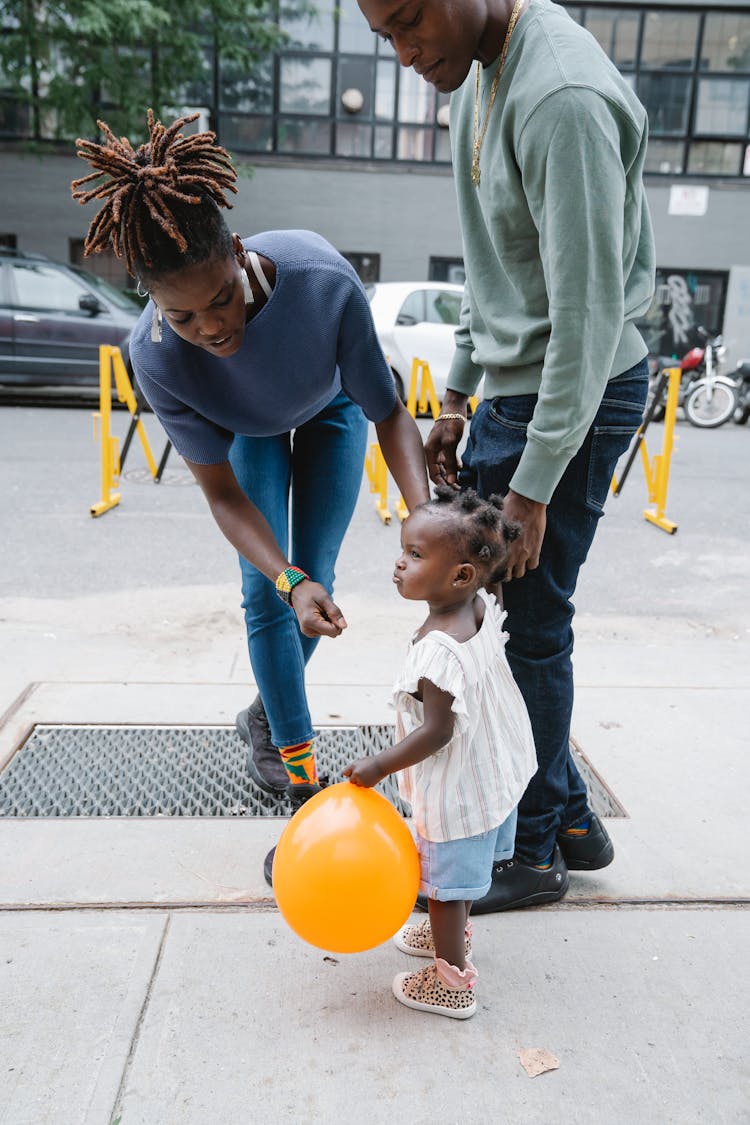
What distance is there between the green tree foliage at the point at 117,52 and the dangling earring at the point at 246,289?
1316 centimetres

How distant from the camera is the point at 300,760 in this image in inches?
106

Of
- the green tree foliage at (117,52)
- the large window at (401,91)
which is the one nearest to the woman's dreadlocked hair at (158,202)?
the green tree foliage at (117,52)

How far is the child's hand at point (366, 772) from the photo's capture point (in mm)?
1845

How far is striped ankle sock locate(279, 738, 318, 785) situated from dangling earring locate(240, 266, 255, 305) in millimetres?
1198

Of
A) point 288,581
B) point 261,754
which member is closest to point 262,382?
point 288,581

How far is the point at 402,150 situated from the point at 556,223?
1742 cm

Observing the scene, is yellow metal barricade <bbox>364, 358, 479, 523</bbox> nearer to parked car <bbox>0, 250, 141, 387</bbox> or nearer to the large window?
parked car <bbox>0, 250, 141, 387</bbox>

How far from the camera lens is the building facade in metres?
17.4

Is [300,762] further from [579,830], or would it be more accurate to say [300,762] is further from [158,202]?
[158,202]

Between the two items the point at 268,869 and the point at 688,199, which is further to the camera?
the point at 688,199

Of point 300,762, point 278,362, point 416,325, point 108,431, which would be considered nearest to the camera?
point 278,362

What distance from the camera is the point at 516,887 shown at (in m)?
2.33

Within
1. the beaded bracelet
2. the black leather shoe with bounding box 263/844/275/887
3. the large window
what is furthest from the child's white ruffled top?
the large window

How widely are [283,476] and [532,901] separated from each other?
1299 mm
